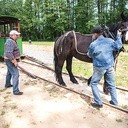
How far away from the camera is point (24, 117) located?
6.74m

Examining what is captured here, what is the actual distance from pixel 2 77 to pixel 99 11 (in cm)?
4109

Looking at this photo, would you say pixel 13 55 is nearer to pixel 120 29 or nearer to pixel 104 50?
pixel 104 50

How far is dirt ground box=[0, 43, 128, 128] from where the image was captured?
20.7 feet

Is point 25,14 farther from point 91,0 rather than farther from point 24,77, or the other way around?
point 24,77

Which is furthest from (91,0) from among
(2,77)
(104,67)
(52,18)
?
(104,67)

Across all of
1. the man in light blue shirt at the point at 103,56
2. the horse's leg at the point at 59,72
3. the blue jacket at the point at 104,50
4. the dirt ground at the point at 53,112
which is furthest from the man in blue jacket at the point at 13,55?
the blue jacket at the point at 104,50

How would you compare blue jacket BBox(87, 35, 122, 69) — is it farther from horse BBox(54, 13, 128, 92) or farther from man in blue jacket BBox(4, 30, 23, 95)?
man in blue jacket BBox(4, 30, 23, 95)

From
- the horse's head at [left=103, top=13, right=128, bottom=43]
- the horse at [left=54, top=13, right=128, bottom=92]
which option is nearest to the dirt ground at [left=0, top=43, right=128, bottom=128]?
the horse at [left=54, top=13, right=128, bottom=92]

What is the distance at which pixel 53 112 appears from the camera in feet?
23.0

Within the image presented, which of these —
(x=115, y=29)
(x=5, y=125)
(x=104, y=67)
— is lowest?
(x=5, y=125)

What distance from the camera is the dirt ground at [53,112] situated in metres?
6.30

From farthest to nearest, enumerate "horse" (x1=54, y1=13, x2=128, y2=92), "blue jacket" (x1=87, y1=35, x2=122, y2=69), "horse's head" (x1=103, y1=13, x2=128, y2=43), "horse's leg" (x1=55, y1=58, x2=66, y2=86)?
"horse's leg" (x1=55, y1=58, x2=66, y2=86), "horse" (x1=54, y1=13, x2=128, y2=92), "horse's head" (x1=103, y1=13, x2=128, y2=43), "blue jacket" (x1=87, y1=35, x2=122, y2=69)

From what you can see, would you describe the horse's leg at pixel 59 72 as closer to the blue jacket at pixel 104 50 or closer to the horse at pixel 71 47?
the horse at pixel 71 47

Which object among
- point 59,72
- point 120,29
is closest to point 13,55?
point 59,72
